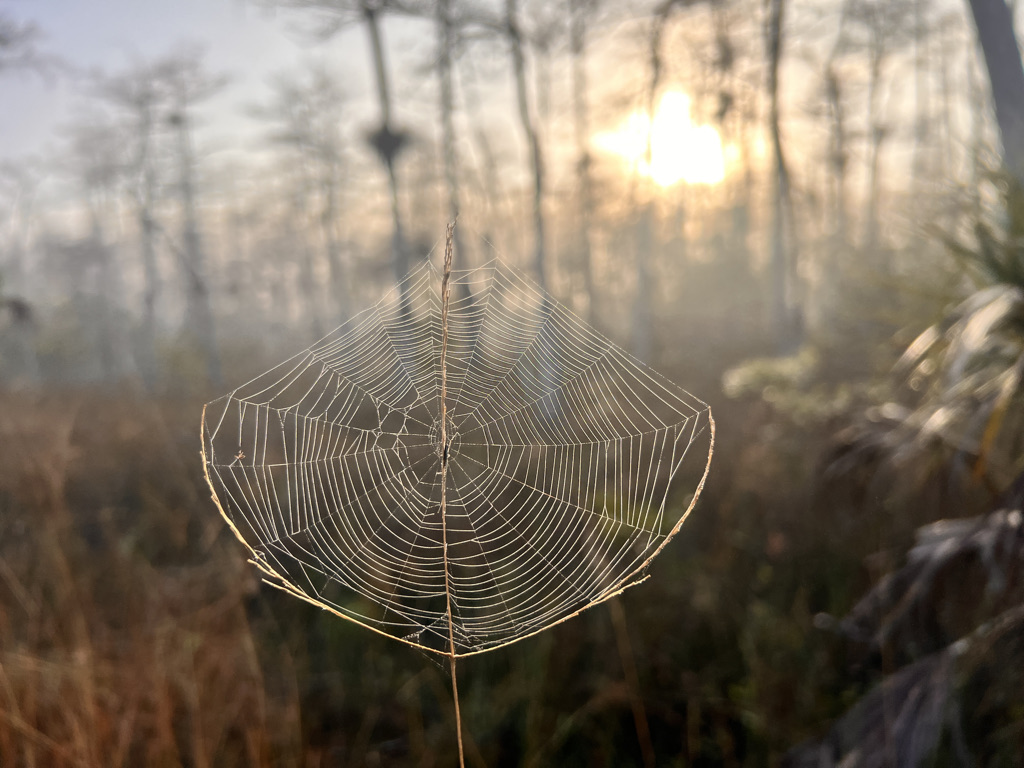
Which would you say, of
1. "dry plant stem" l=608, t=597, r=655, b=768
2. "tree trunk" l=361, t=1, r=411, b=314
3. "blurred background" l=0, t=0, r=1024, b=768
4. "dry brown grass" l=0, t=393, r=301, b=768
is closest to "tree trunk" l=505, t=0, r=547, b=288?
"blurred background" l=0, t=0, r=1024, b=768

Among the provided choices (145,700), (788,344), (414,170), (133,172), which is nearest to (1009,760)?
(145,700)

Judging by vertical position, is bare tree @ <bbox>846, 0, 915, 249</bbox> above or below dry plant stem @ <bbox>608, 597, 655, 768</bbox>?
Answer: above

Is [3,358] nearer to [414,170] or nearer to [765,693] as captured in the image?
[414,170]

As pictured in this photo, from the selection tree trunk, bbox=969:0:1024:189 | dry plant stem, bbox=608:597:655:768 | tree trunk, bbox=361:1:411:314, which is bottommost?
dry plant stem, bbox=608:597:655:768

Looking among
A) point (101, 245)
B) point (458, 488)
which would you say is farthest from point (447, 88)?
point (101, 245)

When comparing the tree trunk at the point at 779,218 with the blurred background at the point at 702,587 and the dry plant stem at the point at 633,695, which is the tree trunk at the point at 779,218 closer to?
the blurred background at the point at 702,587

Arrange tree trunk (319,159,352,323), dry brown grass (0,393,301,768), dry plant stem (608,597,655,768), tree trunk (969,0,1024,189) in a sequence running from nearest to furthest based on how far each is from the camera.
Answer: dry plant stem (608,597,655,768)
dry brown grass (0,393,301,768)
tree trunk (969,0,1024,189)
tree trunk (319,159,352,323)

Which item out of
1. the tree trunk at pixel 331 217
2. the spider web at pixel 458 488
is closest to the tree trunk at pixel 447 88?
the spider web at pixel 458 488

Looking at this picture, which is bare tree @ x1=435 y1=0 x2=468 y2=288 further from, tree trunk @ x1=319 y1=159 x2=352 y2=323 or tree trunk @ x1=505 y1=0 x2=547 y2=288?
tree trunk @ x1=319 y1=159 x2=352 y2=323
